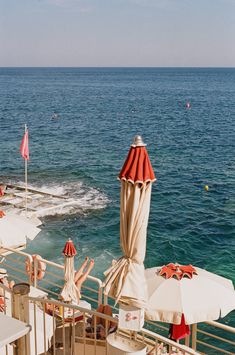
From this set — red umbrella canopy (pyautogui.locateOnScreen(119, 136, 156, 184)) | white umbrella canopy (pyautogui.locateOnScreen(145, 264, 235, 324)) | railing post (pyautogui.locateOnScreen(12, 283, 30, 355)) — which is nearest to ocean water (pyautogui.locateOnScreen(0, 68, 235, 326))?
white umbrella canopy (pyautogui.locateOnScreen(145, 264, 235, 324))

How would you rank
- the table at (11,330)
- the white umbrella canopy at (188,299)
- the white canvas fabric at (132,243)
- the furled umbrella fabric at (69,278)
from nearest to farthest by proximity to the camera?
1. the table at (11,330)
2. the white canvas fabric at (132,243)
3. the white umbrella canopy at (188,299)
4. the furled umbrella fabric at (69,278)

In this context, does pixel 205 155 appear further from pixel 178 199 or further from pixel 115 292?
pixel 115 292

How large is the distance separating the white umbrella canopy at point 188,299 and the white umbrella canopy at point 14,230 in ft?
15.7

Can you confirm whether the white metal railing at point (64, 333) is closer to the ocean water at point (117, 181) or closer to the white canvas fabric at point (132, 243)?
the white canvas fabric at point (132, 243)

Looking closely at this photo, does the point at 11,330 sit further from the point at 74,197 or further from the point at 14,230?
the point at 74,197

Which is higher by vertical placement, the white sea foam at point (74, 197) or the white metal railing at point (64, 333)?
the white metal railing at point (64, 333)

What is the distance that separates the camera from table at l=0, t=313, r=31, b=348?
415cm

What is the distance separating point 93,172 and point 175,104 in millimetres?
63774

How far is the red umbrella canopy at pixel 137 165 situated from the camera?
5.66m

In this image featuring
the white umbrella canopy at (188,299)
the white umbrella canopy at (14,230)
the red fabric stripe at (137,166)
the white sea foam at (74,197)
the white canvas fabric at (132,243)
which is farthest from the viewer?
the white sea foam at (74,197)

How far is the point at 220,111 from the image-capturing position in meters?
81.3

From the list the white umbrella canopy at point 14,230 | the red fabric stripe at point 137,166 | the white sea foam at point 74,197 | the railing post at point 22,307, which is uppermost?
the red fabric stripe at point 137,166

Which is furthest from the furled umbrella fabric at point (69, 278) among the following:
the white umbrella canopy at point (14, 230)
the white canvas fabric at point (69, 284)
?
the white umbrella canopy at point (14, 230)

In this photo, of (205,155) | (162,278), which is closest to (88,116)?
(205,155)
